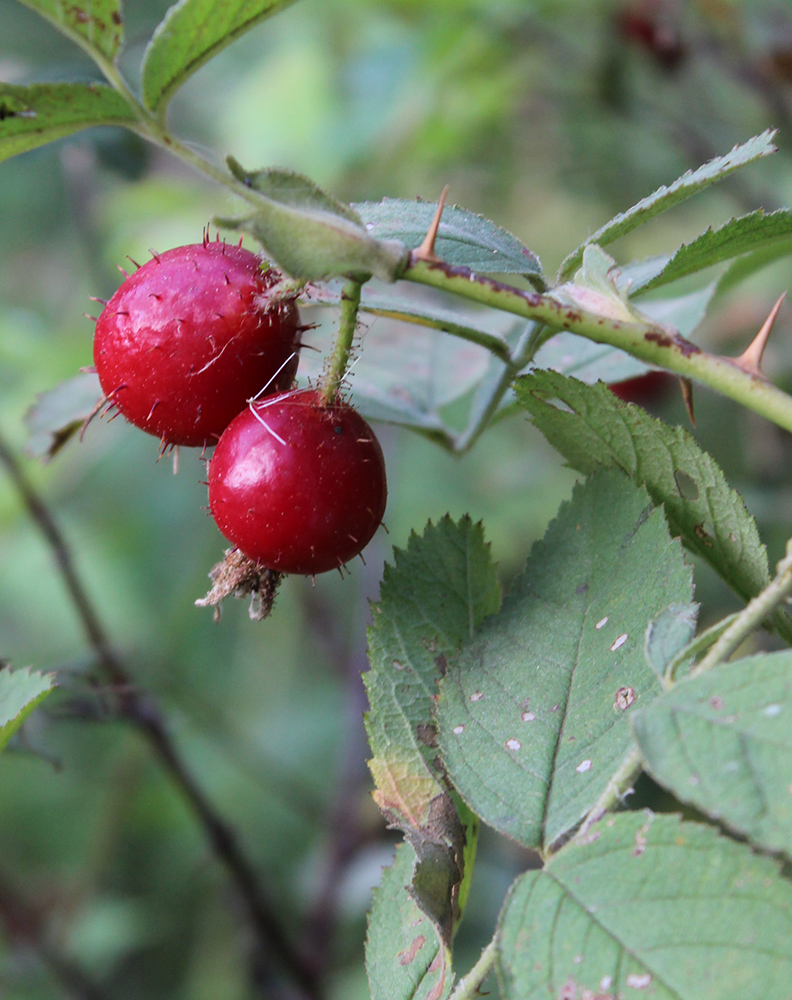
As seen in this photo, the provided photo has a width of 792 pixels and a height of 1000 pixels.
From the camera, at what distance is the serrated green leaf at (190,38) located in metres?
0.61

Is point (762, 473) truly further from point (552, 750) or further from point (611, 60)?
point (552, 750)

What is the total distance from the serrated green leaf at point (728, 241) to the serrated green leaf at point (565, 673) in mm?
159

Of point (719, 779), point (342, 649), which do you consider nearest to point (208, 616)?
point (342, 649)

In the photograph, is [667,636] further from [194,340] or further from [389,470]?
[389,470]

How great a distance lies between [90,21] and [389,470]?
1974 mm

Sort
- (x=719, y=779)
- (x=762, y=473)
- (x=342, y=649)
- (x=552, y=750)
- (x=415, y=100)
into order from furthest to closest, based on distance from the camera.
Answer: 1. (x=342, y=649)
2. (x=415, y=100)
3. (x=762, y=473)
4. (x=552, y=750)
5. (x=719, y=779)

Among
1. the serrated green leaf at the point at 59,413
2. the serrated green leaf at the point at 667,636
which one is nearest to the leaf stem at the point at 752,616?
the serrated green leaf at the point at 667,636

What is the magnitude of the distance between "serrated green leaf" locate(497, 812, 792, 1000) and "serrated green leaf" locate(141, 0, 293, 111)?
1.76 ft

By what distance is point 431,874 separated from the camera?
0.68 meters

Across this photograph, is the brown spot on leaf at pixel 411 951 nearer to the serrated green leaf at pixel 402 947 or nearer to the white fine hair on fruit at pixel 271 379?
the serrated green leaf at pixel 402 947

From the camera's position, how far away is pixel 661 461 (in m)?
0.71

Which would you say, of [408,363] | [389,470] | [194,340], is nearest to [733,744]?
[194,340]

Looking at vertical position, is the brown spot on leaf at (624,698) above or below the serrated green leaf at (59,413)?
below

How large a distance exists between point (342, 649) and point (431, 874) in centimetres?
188
